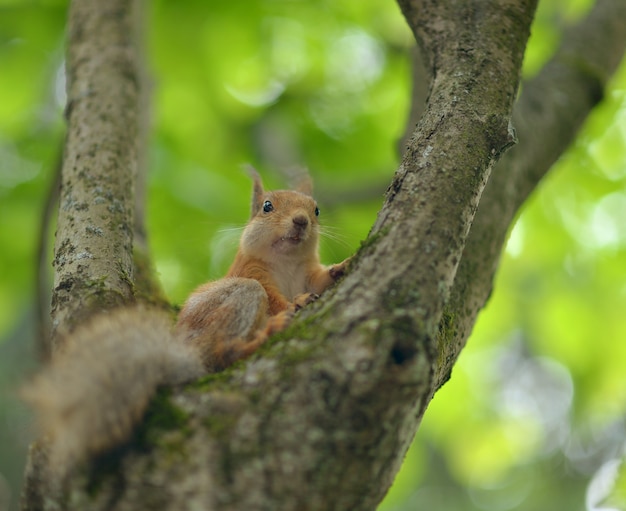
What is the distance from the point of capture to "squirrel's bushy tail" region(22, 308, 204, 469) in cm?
172

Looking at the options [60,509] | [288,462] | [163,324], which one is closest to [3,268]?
[163,324]

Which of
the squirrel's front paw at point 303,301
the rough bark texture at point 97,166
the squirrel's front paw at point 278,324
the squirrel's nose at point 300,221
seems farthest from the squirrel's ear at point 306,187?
the squirrel's front paw at point 278,324

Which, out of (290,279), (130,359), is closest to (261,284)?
(290,279)

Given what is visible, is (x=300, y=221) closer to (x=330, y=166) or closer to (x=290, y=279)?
(x=290, y=279)

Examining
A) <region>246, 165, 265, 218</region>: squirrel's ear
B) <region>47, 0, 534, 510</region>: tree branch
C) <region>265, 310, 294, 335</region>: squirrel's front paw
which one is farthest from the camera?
Answer: <region>246, 165, 265, 218</region>: squirrel's ear

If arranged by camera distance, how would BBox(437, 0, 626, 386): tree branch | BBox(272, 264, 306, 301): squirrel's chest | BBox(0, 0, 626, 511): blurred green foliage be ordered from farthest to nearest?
BBox(0, 0, 626, 511): blurred green foliage, BBox(272, 264, 306, 301): squirrel's chest, BBox(437, 0, 626, 386): tree branch

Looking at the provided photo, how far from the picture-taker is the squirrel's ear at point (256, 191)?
414cm

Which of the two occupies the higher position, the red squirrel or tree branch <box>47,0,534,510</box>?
the red squirrel

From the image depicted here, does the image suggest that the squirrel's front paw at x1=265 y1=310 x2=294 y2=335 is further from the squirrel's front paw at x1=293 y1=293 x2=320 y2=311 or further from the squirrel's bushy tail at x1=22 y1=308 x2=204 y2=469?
the squirrel's bushy tail at x1=22 y1=308 x2=204 y2=469

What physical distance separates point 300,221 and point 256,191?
2.02ft

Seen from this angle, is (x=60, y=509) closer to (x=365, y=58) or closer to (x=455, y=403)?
(x=455, y=403)

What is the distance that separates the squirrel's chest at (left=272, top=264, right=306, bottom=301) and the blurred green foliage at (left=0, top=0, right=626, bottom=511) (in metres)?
0.63

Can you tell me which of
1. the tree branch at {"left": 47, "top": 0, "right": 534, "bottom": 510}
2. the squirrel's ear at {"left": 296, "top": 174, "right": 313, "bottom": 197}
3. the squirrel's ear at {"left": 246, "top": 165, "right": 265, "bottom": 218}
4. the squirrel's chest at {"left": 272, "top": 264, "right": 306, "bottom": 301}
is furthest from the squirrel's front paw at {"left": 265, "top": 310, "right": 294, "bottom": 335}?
the squirrel's ear at {"left": 296, "top": 174, "right": 313, "bottom": 197}

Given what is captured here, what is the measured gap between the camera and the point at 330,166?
615 centimetres
